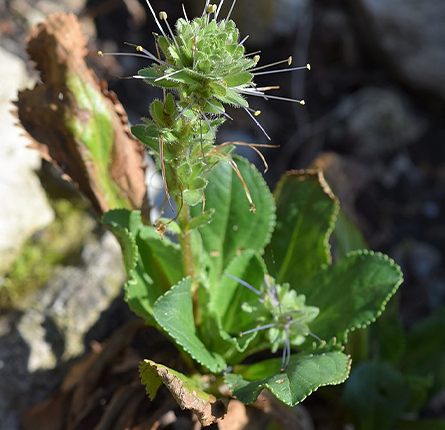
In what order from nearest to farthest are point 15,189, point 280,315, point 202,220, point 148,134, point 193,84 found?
point 193,84 → point 148,134 → point 202,220 → point 280,315 → point 15,189

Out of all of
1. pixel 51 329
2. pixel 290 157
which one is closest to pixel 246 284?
pixel 51 329

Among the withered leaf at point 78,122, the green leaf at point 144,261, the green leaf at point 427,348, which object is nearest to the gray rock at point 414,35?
the green leaf at point 427,348

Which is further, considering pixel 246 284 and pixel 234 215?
pixel 234 215

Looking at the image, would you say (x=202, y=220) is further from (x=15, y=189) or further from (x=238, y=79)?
(x=15, y=189)

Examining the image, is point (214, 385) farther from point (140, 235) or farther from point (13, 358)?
point (13, 358)

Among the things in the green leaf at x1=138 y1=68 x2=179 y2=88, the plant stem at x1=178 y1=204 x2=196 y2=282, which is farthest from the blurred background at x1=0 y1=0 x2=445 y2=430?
the green leaf at x1=138 y1=68 x2=179 y2=88

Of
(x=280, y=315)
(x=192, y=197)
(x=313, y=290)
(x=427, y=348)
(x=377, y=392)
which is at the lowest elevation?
(x=427, y=348)

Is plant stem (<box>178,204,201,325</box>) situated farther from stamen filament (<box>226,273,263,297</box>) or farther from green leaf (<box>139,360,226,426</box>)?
green leaf (<box>139,360,226,426</box>)

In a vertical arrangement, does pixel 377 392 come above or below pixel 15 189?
below
